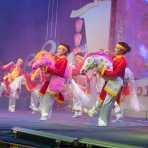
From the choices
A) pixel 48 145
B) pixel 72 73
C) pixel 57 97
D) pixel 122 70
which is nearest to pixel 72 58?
pixel 72 73

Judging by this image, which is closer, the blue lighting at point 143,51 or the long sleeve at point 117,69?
the long sleeve at point 117,69

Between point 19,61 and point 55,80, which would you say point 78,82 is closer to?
point 55,80

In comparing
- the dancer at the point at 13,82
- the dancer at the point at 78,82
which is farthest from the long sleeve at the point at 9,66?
the dancer at the point at 78,82

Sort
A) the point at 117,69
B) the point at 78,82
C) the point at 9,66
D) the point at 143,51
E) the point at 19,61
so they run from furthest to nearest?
1. the point at 9,66
2. the point at 19,61
3. the point at 78,82
4. the point at 143,51
5. the point at 117,69

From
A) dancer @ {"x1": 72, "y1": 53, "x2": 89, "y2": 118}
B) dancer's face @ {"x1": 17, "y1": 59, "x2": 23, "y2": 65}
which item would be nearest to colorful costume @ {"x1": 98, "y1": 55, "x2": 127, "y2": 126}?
dancer @ {"x1": 72, "y1": 53, "x2": 89, "y2": 118}

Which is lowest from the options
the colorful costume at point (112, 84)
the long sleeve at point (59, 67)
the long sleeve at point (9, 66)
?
the colorful costume at point (112, 84)

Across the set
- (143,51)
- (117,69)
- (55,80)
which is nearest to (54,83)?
(55,80)

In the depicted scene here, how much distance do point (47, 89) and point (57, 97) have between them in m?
0.19

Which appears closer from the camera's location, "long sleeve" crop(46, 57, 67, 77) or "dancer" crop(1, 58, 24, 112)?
"long sleeve" crop(46, 57, 67, 77)

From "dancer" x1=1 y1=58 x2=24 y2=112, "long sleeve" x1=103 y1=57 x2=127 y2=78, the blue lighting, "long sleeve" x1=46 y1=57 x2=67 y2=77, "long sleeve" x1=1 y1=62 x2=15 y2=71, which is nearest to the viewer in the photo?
"long sleeve" x1=103 y1=57 x2=127 y2=78

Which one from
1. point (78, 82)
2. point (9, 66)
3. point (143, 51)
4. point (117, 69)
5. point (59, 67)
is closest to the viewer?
point (117, 69)

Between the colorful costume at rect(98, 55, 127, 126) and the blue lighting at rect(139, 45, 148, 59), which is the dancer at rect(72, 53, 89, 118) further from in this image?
the colorful costume at rect(98, 55, 127, 126)

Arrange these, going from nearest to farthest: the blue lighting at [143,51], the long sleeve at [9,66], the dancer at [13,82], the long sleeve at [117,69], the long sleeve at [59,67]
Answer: the long sleeve at [117,69] → the long sleeve at [59,67] → the blue lighting at [143,51] → the dancer at [13,82] → the long sleeve at [9,66]

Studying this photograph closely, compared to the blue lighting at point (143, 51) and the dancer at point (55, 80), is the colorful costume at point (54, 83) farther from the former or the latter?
the blue lighting at point (143, 51)
